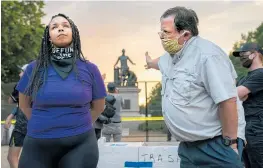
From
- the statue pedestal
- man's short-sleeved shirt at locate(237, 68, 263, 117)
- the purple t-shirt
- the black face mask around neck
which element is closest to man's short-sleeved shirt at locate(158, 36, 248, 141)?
the purple t-shirt

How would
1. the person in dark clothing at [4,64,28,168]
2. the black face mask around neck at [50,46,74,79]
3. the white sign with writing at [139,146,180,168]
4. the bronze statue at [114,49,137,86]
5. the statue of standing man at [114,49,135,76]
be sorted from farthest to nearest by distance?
the statue of standing man at [114,49,135,76], the bronze statue at [114,49,137,86], the person in dark clothing at [4,64,28,168], the white sign with writing at [139,146,180,168], the black face mask around neck at [50,46,74,79]

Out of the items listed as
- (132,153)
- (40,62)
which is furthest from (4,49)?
(40,62)

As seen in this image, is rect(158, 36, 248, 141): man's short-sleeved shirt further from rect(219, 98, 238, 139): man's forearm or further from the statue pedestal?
the statue pedestal

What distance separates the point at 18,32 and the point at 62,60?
2398 cm

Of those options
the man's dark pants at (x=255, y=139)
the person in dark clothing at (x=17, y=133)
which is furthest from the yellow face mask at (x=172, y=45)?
the person in dark clothing at (x=17, y=133)

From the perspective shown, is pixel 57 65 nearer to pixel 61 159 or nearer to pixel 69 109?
pixel 69 109

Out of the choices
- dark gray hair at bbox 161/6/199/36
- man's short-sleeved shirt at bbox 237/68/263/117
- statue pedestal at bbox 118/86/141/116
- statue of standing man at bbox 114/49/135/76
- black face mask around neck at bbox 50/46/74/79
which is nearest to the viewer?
dark gray hair at bbox 161/6/199/36

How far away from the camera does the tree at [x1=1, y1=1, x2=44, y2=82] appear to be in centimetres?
2477

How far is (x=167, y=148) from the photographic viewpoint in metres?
4.96

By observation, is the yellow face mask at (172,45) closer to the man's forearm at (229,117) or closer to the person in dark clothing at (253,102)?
the man's forearm at (229,117)

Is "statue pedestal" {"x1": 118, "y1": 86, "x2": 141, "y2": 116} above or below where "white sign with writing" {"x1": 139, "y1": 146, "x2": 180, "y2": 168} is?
below

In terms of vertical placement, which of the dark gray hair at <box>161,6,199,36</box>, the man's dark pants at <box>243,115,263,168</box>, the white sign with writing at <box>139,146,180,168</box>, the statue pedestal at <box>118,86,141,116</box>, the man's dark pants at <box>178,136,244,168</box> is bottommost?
the statue pedestal at <box>118,86,141,116</box>

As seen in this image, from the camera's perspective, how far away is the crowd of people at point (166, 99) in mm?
2545

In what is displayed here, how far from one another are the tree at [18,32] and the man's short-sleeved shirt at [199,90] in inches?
885
